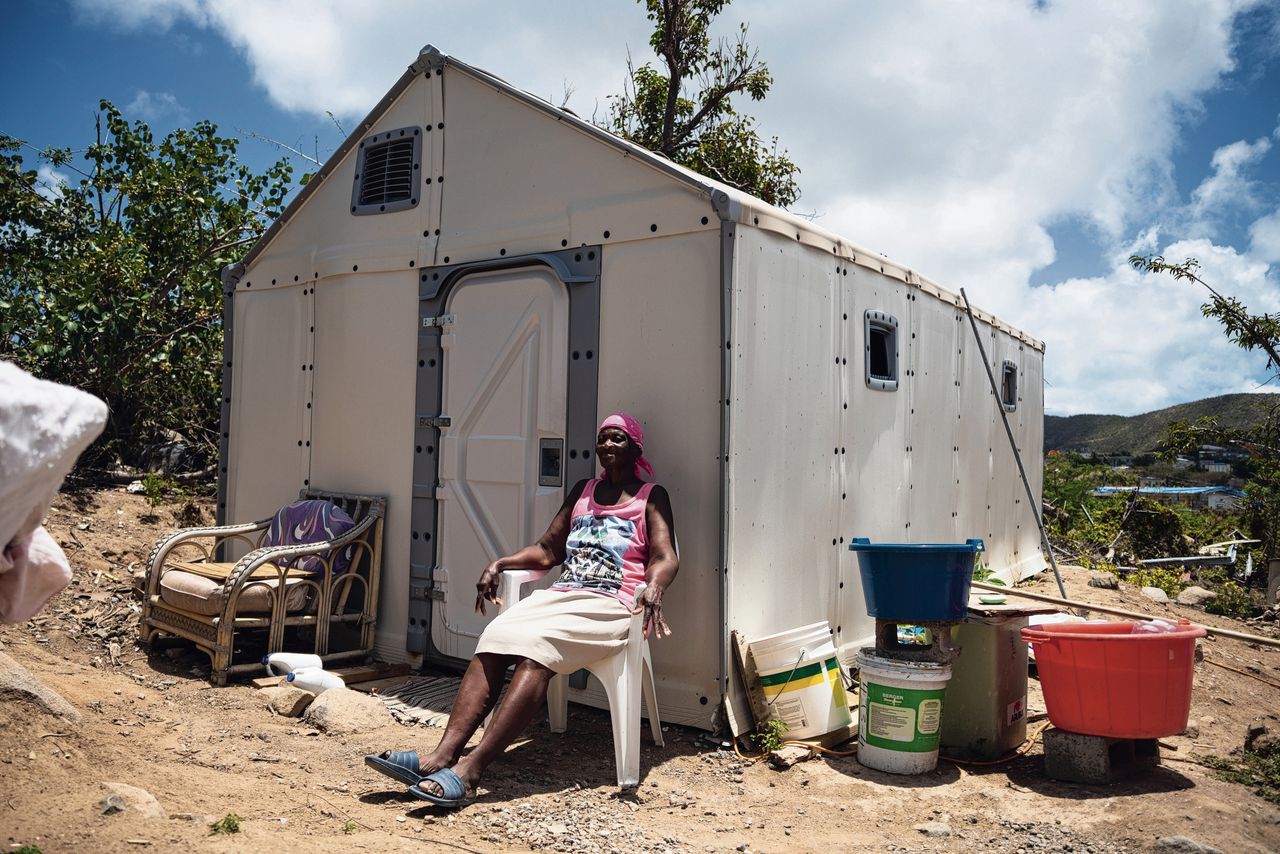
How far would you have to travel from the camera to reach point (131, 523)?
8586mm

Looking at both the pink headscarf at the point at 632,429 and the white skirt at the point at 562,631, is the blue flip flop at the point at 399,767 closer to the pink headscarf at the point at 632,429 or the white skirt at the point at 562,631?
the white skirt at the point at 562,631

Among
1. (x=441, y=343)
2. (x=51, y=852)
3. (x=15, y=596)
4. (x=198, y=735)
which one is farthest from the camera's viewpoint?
(x=441, y=343)

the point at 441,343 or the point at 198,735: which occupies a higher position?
the point at 441,343

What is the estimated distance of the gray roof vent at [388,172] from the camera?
242 inches

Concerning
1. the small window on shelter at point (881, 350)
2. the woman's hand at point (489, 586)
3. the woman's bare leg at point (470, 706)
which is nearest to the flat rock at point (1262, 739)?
the small window on shelter at point (881, 350)

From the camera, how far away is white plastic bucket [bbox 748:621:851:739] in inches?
183

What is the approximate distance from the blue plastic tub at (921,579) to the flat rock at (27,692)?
352cm

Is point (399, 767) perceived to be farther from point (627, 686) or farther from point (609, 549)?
point (609, 549)

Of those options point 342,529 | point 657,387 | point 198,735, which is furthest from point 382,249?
point 198,735

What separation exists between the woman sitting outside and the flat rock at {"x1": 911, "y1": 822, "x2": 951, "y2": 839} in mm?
1247

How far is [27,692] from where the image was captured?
3865 millimetres

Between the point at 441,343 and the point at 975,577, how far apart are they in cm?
498

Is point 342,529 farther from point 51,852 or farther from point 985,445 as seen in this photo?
point 985,445

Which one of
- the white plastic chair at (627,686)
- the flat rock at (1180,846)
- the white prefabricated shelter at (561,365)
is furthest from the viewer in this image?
the white prefabricated shelter at (561,365)
